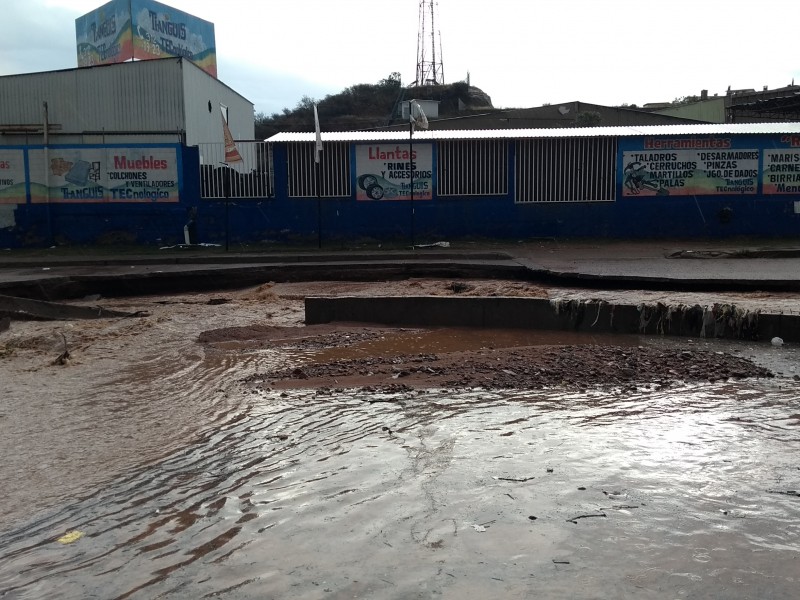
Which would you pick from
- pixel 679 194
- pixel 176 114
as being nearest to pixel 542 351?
pixel 679 194

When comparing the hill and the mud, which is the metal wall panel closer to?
the hill

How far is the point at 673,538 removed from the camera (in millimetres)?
3932

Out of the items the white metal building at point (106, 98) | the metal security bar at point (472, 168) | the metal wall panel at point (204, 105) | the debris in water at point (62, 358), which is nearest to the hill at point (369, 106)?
the metal wall panel at point (204, 105)

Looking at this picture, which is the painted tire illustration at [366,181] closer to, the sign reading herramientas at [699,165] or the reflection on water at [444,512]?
the sign reading herramientas at [699,165]

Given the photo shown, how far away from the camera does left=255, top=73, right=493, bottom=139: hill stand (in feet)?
153

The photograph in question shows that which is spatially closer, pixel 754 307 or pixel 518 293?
pixel 754 307

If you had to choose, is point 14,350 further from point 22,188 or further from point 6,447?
point 22,188

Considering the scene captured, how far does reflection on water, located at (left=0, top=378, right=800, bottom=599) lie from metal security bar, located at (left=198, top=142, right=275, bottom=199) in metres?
14.4

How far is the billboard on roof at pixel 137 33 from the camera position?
31609 mm

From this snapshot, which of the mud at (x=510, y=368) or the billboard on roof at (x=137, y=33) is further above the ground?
the billboard on roof at (x=137, y=33)

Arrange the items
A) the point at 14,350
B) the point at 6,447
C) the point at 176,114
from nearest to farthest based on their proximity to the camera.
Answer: the point at 6,447 < the point at 14,350 < the point at 176,114

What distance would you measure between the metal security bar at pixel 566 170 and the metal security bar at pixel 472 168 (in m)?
0.45

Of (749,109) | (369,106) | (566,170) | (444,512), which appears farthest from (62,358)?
(369,106)

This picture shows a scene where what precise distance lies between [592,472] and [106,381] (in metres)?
5.21
